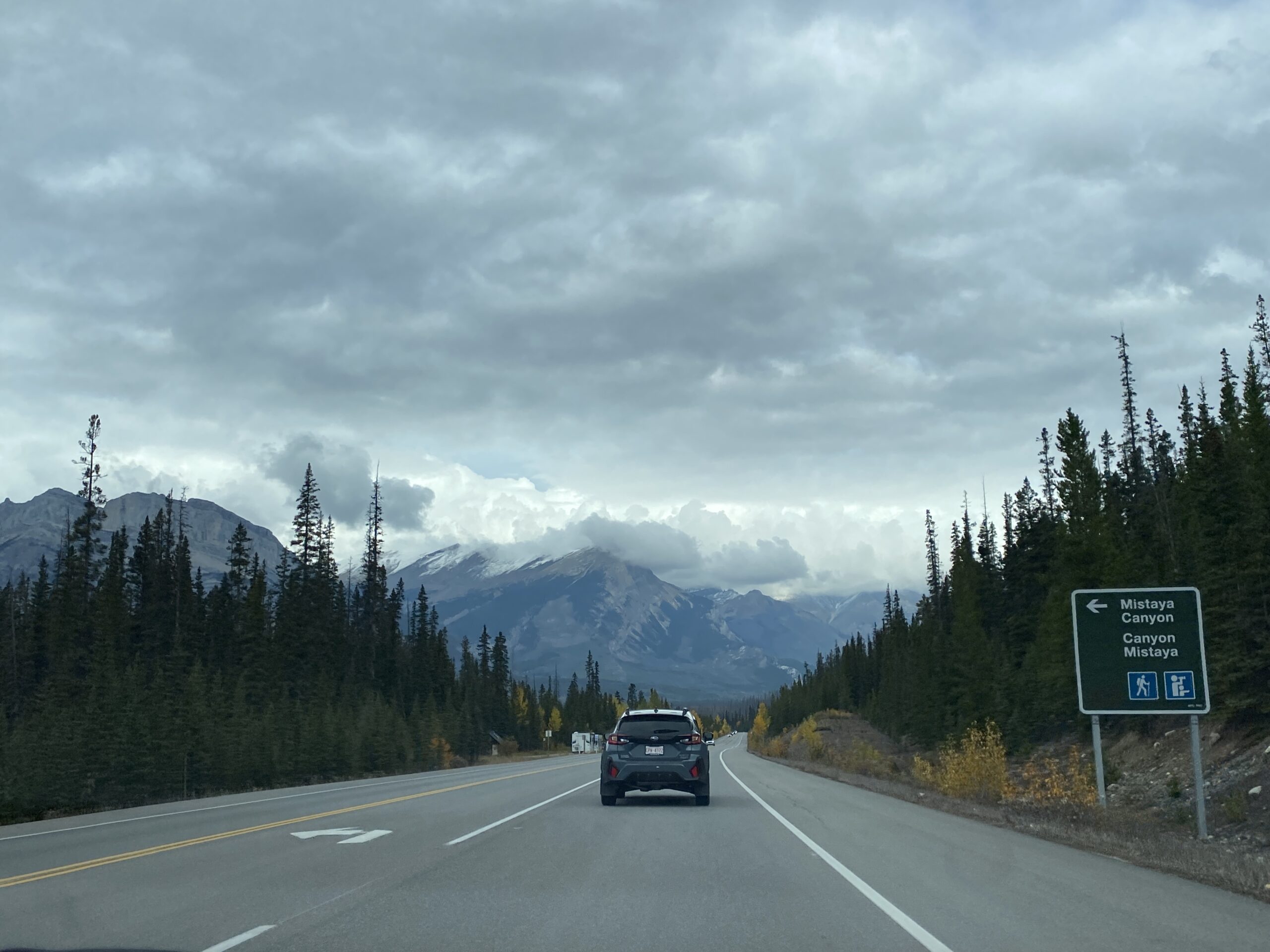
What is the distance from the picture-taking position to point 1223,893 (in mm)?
10570

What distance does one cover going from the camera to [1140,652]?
61.6 ft

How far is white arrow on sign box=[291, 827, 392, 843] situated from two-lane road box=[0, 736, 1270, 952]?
0.09m

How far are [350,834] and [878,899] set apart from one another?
9630 mm

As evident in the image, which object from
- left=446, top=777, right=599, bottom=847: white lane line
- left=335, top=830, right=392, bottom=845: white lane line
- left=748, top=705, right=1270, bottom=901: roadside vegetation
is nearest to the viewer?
left=748, top=705, right=1270, bottom=901: roadside vegetation

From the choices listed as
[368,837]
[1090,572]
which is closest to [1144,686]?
[368,837]

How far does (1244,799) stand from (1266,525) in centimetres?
1566

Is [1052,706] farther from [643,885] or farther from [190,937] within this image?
[190,937]

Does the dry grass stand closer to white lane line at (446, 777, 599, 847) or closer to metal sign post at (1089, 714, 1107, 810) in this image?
metal sign post at (1089, 714, 1107, 810)

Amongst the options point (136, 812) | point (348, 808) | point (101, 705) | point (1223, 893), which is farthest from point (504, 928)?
point (101, 705)

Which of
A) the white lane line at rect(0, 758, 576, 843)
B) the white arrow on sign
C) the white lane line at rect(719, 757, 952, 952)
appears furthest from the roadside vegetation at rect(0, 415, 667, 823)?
the white lane line at rect(719, 757, 952, 952)

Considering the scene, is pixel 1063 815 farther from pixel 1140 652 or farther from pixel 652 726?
pixel 652 726

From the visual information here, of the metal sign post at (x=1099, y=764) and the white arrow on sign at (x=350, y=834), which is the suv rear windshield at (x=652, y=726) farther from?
the metal sign post at (x=1099, y=764)

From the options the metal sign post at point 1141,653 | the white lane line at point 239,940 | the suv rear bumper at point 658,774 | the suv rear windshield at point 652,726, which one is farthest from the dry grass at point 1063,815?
the white lane line at point 239,940

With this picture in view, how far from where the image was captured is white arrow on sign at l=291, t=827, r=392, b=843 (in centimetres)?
1573
